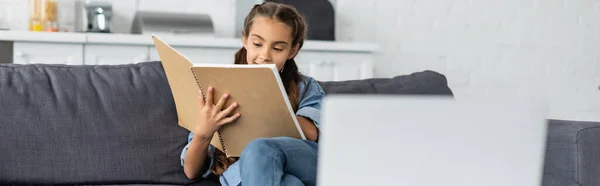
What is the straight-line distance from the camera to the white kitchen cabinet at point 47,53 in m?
3.49

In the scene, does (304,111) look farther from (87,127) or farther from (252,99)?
(87,127)

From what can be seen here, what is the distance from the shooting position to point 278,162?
1616 mm

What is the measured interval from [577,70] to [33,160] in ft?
12.5

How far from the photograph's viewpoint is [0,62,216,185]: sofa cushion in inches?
82.7

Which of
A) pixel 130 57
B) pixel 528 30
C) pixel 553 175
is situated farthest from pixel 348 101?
pixel 528 30

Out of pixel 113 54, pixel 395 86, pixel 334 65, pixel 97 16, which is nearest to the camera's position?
pixel 395 86

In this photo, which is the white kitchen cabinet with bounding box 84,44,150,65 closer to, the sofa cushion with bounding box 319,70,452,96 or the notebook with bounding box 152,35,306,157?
the sofa cushion with bounding box 319,70,452,96

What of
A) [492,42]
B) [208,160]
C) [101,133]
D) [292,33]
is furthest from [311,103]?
[492,42]

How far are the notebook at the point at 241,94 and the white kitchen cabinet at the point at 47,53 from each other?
1.72 metres

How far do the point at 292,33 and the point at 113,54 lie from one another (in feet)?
5.99

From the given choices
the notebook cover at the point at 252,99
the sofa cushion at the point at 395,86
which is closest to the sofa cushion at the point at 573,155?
the sofa cushion at the point at 395,86

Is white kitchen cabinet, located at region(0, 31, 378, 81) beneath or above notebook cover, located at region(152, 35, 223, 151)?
beneath

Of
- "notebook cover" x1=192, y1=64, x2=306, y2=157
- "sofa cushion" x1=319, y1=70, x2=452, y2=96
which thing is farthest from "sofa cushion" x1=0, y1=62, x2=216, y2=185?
"sofa cushion" x1=319, y1=70, x2=452, y2=96

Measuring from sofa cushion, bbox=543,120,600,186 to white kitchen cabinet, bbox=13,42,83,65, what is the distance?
2.21 metres
